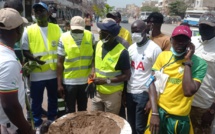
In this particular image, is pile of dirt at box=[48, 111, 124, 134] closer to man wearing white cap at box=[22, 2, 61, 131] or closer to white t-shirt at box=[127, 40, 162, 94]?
→ white t-shirt at box=[127, 40, 162, 94]

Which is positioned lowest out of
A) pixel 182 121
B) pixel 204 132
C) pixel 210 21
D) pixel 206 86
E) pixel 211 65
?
pixel 204 132

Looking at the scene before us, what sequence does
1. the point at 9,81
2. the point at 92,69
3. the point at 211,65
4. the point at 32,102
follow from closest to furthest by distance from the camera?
the point at 9,81 → the point at 211,65 → the point at 92,69 → the point at 32,102

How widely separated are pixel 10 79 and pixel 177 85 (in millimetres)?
1530

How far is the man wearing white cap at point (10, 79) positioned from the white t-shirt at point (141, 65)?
1581 millimetres

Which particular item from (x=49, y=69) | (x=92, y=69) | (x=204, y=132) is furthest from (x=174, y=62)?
(x=49, y=69)

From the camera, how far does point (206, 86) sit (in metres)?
2.87

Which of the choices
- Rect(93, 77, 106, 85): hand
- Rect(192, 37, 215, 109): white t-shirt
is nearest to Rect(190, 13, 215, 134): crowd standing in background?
Rect(192, 37, 215, 109): white t-shirt

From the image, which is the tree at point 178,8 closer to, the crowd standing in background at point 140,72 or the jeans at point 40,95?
the jeans at point 40,95

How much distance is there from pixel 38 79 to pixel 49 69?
226mm

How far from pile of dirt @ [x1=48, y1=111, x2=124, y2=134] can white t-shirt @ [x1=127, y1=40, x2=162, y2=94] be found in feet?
2.09

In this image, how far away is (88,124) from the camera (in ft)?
8.78

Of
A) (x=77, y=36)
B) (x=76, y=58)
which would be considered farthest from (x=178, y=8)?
(x=76, y=58)

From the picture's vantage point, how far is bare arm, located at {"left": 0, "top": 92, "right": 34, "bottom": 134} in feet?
6.03

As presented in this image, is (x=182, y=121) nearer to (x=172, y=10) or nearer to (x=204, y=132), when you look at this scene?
(x=204, y=132)
